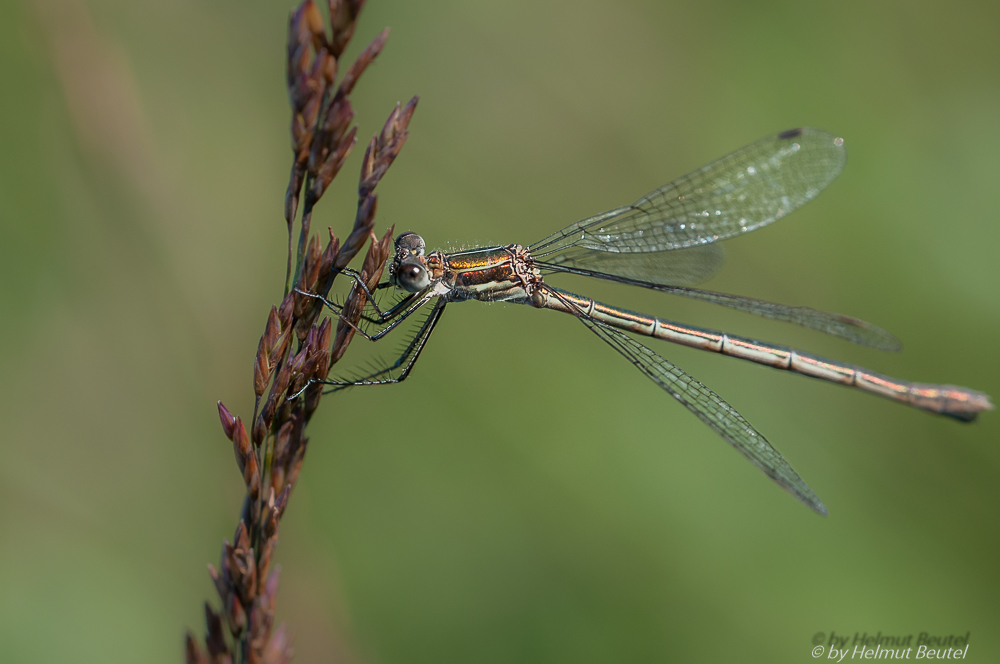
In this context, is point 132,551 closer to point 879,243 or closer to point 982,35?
point 879,243

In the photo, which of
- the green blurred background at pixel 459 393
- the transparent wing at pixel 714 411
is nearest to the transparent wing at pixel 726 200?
the transparent wing at pixel 714 411

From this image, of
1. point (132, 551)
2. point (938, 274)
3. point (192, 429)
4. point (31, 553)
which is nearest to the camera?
point (31, 553)

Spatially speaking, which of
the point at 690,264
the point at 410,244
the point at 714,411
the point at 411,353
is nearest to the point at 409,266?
the point at 410,244

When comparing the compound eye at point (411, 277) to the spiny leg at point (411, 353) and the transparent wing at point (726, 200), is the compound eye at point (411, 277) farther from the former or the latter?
the transparent wing at point (726, 200)

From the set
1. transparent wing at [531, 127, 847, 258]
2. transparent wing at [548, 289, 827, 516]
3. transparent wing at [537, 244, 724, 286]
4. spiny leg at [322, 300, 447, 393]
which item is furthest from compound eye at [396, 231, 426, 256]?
transparent wing at [537, 244, 724, 286]

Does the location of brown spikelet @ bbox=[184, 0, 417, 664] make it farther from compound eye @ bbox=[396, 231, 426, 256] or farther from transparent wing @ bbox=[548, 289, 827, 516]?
transparent wing @ bbox=[548, 289, 827, 516]

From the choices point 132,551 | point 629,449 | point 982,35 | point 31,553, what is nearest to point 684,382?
point 629,449
